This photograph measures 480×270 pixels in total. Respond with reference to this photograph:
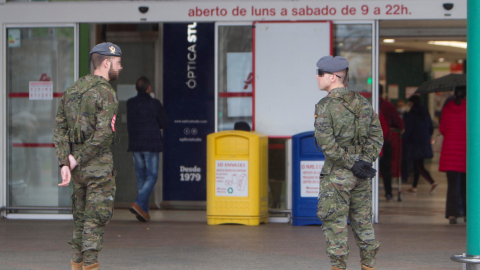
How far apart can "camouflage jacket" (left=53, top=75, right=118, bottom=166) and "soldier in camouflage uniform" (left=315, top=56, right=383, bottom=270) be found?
151 centimetres

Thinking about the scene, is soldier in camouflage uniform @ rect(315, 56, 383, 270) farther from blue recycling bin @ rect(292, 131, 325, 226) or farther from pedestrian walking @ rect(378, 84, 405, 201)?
pedestrian walking @ rect(378, 84, 405, 201)

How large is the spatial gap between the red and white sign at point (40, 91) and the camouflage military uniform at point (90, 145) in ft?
13.3

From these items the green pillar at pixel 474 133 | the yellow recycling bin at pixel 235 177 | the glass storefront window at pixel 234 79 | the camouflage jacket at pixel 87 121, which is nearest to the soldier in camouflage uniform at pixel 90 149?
the camouflage jacket at pixel 87 121

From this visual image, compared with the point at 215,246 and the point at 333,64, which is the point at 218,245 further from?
the point at 333,64

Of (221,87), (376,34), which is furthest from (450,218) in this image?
(221,87)

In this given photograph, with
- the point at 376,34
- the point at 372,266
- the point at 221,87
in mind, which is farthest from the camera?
the point at 221,87

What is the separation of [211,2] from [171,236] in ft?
10.2

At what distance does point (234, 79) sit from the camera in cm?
864

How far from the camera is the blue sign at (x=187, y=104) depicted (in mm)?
9297

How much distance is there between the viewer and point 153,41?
938cm

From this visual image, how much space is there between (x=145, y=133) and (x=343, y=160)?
4.13 m

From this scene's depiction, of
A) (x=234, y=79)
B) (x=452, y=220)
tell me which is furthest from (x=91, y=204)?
(x=452, y=220)

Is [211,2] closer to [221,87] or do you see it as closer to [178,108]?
[221,87]

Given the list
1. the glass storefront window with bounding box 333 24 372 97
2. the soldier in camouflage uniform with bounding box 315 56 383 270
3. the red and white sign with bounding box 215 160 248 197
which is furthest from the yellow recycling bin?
the soldier in camouflage uniform with bounding box 315 56 383 270
